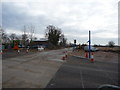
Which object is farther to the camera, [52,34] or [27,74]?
[52,34]

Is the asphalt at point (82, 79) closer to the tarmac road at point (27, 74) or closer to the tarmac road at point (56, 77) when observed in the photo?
the tarmac road at point (56, 77)

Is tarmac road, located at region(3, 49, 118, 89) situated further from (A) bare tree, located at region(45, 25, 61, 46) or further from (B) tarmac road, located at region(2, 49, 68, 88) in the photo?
(A) bare tree, located at region(45, 25, 61, 46)

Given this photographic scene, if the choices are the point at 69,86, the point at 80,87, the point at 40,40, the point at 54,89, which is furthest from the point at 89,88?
the point at 40,40

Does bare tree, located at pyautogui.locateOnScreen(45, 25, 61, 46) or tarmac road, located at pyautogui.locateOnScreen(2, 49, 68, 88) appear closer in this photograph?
tarmac road, located at pyautogui.locateOnScreen(2, 49, 68, 88)

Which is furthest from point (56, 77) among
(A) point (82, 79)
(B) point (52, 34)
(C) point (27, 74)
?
(B) point (52, 34)

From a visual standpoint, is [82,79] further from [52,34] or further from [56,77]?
[52,34]

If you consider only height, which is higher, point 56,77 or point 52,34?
point 52,34

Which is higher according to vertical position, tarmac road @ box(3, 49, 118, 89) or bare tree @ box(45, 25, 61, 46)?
bare tree @ box(45, 25, 61, 46)

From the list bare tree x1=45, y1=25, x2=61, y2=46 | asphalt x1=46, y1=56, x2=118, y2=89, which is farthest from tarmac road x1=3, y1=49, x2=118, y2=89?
bare tree x1=45, y1=25, x2=61, y2=46

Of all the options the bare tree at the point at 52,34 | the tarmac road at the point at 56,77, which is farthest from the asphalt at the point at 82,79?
the bare tree at the point at 52,34

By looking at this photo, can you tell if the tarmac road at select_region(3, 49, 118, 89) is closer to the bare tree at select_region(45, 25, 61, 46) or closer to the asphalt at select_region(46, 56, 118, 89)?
Result: the asphalt at select_region(46, 56, 118, 89)

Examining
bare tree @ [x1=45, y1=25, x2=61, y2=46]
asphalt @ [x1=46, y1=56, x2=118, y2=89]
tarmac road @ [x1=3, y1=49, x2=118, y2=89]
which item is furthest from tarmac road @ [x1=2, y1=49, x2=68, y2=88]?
bare tree @ [x1=45, y1=25, x2=61, y2=46]

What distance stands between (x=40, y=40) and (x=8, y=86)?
286ft

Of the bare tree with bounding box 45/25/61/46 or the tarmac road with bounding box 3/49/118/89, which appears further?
the bare tree with bounding box 45/25/61/46
